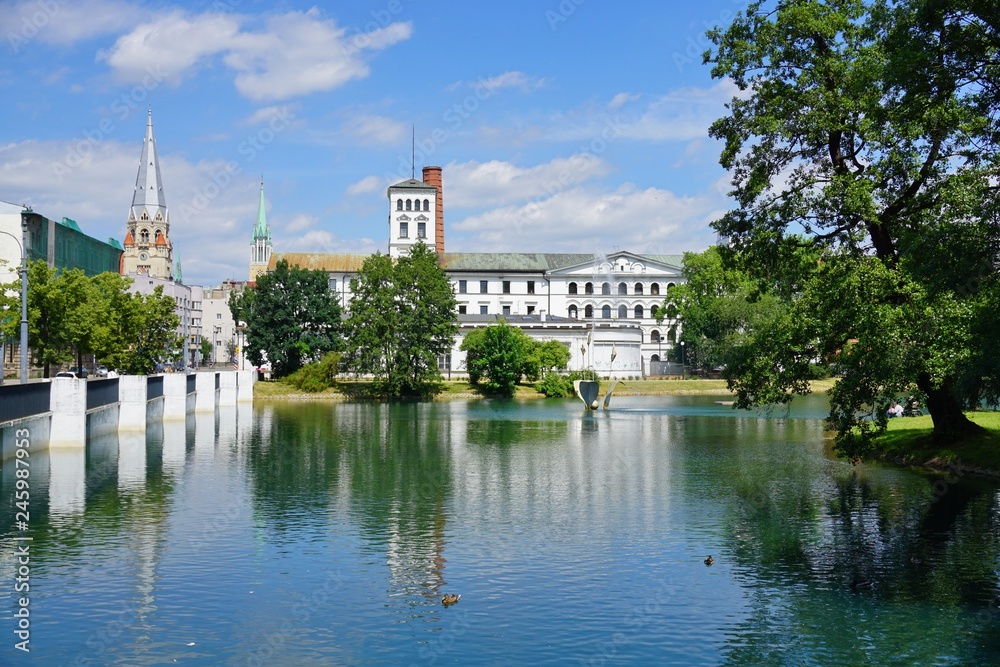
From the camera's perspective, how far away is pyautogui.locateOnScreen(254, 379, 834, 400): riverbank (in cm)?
9569

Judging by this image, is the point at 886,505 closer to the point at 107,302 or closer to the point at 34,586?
the point at 34,586

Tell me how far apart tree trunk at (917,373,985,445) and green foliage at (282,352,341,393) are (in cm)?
6886

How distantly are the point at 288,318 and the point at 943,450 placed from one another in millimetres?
75593

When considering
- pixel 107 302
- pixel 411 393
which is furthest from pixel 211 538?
pixel 411 393

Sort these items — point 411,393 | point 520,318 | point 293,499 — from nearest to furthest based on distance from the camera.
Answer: point 293,499
point 411,393
point 520,318

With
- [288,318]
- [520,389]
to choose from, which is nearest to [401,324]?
[288,318]

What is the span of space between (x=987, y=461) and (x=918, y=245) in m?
12.9

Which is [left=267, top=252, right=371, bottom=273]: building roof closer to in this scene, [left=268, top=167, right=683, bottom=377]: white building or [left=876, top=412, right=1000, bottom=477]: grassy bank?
[left=268, top=167, right=683, bottom=377]: white building

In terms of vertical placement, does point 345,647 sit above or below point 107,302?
below

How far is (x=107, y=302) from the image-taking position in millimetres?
67062

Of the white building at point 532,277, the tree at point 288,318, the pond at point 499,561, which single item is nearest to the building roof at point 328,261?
the white building at point 532,277

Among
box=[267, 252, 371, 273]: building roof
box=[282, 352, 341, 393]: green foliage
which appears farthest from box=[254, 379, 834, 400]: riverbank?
box=[267, 252, 371, 273]: building roof

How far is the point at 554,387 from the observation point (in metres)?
99.9

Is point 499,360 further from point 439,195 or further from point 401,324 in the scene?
point 439,195
